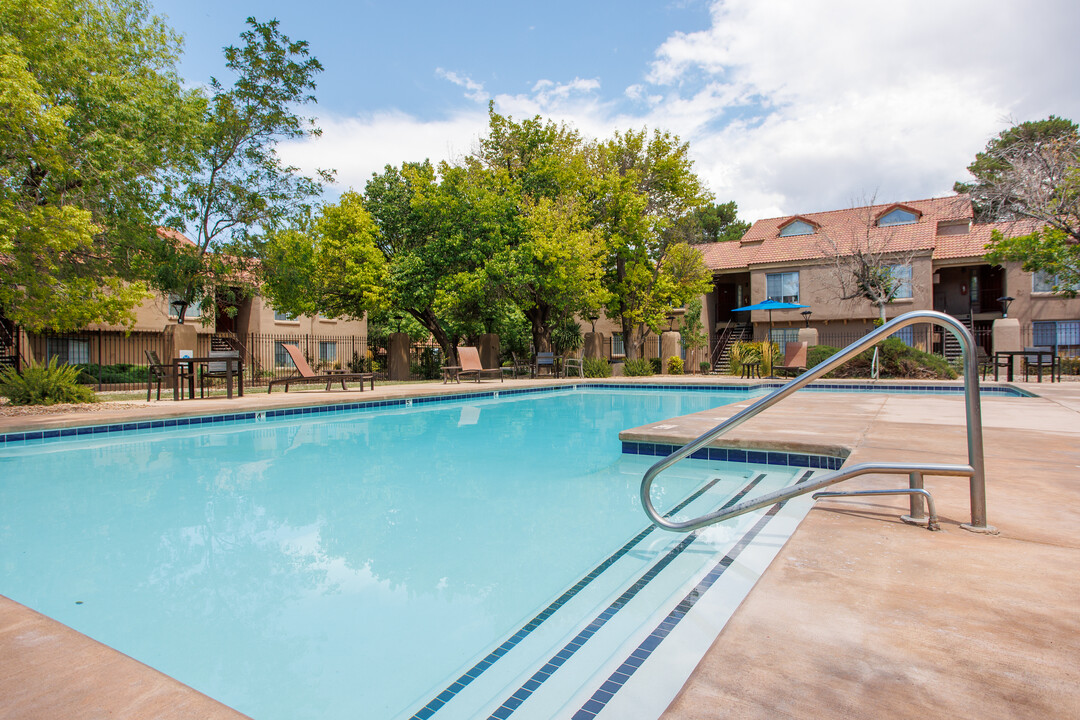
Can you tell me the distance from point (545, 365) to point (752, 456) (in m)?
14.8

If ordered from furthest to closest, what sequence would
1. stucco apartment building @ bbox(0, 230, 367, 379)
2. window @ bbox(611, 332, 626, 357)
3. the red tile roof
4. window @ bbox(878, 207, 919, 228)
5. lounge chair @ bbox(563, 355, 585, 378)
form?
window @ bbox(611, 332, 626, 357), window @ bbox(878, 207, 919, 228), the red tile roof, lounge chair @ bbox(563, 355, 585, 378), stucco apartment building @ bbox(0, 230, 367, 379)

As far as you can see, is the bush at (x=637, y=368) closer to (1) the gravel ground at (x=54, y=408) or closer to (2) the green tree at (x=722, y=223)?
(1) the gravel ground at (x=54, y=408)

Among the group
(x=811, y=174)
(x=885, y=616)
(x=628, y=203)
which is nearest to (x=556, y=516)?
(x=885, y=616)

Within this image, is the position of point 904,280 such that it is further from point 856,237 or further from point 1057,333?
point 1057,333

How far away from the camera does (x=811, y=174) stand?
37719mm

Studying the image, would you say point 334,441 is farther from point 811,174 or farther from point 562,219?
point 811,174

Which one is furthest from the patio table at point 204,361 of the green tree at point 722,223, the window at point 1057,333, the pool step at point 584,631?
the green tree at point 722,223

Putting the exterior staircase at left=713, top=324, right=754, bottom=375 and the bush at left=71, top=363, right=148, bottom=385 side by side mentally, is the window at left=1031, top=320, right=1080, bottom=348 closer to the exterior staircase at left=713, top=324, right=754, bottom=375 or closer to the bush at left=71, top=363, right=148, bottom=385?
the exterior staircase at left=713, top=324, right=754, bottom=375

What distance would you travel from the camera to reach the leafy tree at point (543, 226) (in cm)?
1822

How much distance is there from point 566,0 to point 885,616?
53.3ft

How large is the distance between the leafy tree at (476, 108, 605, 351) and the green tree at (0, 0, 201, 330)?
8859mm

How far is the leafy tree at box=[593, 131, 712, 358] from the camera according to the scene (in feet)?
67.2

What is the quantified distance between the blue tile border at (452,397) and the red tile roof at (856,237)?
38.1 feet

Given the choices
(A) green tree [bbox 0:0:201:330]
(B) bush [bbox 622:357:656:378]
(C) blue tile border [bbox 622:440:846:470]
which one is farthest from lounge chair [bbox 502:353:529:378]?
(C) blue tile border [bbox 622:440:846:470]
